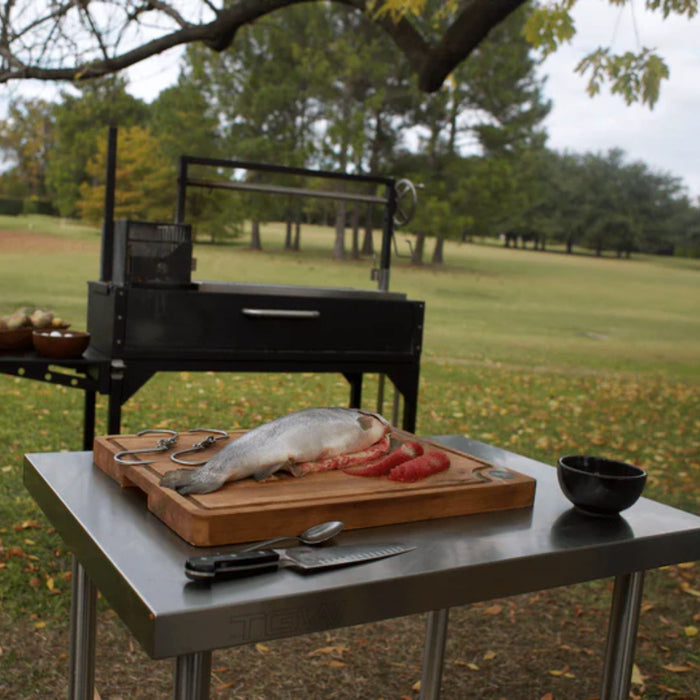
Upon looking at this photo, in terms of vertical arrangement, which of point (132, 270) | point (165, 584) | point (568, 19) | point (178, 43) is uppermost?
point (568, 19)

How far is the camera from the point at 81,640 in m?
1.35

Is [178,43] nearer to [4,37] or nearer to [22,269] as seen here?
[4,37]

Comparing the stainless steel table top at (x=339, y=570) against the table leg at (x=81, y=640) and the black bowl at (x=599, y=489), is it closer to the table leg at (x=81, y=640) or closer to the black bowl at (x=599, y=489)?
the black bowl at (x=599, y=489)

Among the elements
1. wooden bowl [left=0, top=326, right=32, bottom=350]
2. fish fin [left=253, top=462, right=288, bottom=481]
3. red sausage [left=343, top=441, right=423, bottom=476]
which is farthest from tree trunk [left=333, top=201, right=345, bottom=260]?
fish fin [left=253, top=462, right=288, bottom=481]

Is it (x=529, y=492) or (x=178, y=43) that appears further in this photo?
(x=178, y=43)

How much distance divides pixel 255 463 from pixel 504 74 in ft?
46.2

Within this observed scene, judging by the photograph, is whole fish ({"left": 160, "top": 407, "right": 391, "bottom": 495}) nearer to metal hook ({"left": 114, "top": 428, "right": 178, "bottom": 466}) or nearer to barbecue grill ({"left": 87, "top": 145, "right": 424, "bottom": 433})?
metal hook ({"left": 114, "top": 428, "right": 178, "bottom": 466})

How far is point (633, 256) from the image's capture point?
20203 millimetres

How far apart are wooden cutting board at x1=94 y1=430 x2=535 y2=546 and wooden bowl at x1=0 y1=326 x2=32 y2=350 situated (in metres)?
1.41

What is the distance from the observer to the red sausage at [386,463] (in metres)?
1.21

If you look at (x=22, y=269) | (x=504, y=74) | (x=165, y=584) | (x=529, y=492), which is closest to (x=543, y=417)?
(x=529, y=492)

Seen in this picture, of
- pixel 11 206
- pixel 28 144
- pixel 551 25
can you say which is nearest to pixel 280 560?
pixel 551 25

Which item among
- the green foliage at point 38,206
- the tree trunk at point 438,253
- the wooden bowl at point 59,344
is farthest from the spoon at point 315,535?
the tree trunk at point 438,253

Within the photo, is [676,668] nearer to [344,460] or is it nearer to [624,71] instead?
[344,460]
